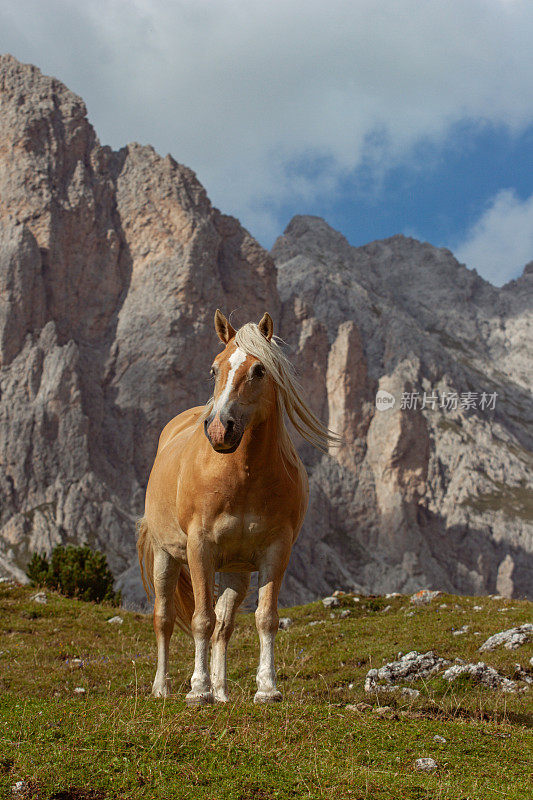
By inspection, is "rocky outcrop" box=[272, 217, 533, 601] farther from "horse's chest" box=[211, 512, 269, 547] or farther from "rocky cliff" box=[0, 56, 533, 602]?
"horse's chest" box=[211, 512, 269, 547]

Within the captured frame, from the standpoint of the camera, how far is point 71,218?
114875 millimetres

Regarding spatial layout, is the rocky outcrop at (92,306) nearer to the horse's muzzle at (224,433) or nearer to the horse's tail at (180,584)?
the horse's tail at (180,584)

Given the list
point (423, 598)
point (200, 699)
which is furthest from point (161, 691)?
point (423, 598)

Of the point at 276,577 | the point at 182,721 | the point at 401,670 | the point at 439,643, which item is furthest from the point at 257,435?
the point at 439,643

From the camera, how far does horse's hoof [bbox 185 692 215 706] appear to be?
6.82 metres

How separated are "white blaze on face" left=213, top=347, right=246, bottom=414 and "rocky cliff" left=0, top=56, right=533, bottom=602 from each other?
82.8 m

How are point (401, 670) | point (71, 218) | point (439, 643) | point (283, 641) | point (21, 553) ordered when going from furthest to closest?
point (71, 218), point (21, 553), point (283, 641), point (439, 643), point (401, 670)

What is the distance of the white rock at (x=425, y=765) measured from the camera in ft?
18.4

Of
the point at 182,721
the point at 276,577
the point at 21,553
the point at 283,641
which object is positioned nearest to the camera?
the point at 182,721

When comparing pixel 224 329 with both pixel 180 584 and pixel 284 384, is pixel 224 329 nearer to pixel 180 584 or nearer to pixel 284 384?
pixel 284 384

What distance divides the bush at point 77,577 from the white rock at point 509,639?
12.5m

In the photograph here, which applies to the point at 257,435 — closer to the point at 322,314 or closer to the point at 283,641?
the point at 283,641

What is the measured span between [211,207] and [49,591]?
116869 millimetres

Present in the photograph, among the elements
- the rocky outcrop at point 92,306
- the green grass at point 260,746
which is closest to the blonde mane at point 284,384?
the green grass at point 260,746
